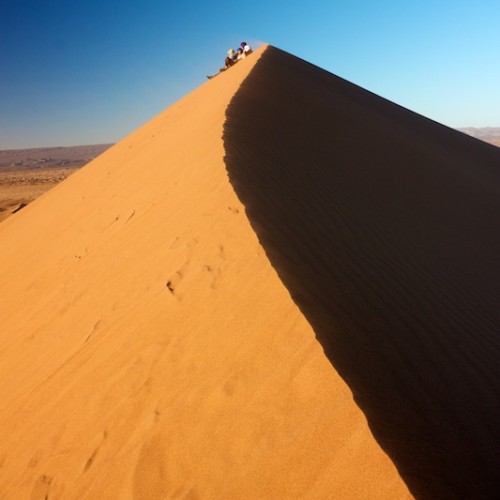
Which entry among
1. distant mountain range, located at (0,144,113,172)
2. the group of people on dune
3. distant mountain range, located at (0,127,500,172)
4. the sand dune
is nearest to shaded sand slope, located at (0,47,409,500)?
the sand dune

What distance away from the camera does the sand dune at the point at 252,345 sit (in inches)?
77.3

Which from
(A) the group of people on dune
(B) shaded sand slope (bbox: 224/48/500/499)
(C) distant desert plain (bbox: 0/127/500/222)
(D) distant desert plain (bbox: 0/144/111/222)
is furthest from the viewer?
(C) distant desert plain (bbox: 0/127/500/222)

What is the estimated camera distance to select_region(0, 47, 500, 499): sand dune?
77.3 inches

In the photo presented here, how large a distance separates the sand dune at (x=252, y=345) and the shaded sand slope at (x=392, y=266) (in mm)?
21

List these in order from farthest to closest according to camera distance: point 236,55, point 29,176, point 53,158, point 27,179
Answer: point 53,158
point 29,176
point 27,179
point 236,55

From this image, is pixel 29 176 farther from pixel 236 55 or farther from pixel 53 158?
pixel 53 158

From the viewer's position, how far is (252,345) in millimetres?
2502

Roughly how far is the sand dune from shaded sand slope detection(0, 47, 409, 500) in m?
0.01

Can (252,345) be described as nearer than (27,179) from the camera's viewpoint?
Yes

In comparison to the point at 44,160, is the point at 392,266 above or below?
below

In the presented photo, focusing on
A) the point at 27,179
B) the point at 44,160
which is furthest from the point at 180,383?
the point at 44,160

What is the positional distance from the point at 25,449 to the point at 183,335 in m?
1.23

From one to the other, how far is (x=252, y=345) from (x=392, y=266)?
7.15 ft

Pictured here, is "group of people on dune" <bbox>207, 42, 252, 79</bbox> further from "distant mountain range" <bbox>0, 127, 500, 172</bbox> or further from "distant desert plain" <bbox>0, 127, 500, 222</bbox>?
"distant mountain range" <bbox>0, 127, 500, 172</bbox>
